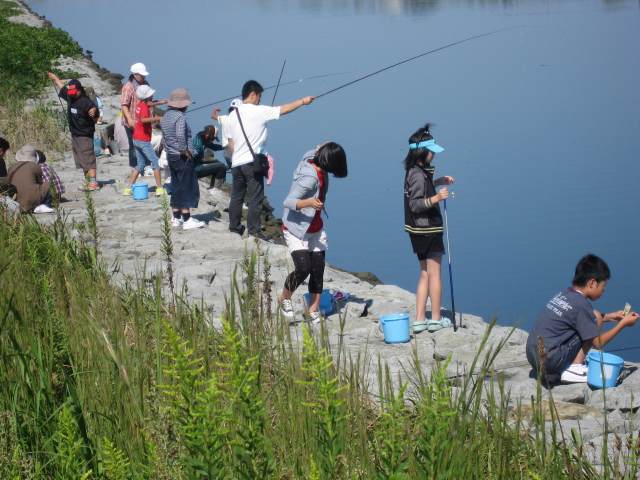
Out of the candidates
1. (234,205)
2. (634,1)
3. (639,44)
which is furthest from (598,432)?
(634,1)

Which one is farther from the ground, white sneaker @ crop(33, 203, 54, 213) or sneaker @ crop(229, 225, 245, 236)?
white sneaker @ crop(33, 203, 54, 213)

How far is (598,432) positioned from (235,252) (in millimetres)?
5710

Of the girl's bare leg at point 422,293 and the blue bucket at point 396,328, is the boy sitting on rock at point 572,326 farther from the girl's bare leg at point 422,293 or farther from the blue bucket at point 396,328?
the girl's bare leg at point 422,293

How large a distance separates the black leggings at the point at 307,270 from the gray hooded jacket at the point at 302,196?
15 cm

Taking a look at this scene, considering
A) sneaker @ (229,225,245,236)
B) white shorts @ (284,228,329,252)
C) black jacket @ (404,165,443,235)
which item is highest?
black jacket @ (404,165,443,235)

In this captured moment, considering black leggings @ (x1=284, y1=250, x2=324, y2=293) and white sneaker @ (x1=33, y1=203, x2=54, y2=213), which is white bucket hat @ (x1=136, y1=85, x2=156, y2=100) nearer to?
white sneaker @ (x1=33, y1=203, x2=54, y2=213)

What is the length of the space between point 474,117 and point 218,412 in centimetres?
1920

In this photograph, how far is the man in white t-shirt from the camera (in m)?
10.5

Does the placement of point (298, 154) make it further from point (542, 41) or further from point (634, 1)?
point (634, 1)

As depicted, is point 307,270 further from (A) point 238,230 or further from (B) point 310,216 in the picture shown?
(A) point 238,230

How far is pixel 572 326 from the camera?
21.2ft

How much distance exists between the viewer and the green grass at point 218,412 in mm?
2936

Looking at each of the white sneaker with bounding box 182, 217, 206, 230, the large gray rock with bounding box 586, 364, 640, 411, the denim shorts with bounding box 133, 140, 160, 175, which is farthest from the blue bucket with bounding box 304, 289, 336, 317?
the denim shorts with bounding box 133, 140, 160, 175

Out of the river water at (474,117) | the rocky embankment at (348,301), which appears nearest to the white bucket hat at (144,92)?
the rocky embankment at (348,301)
